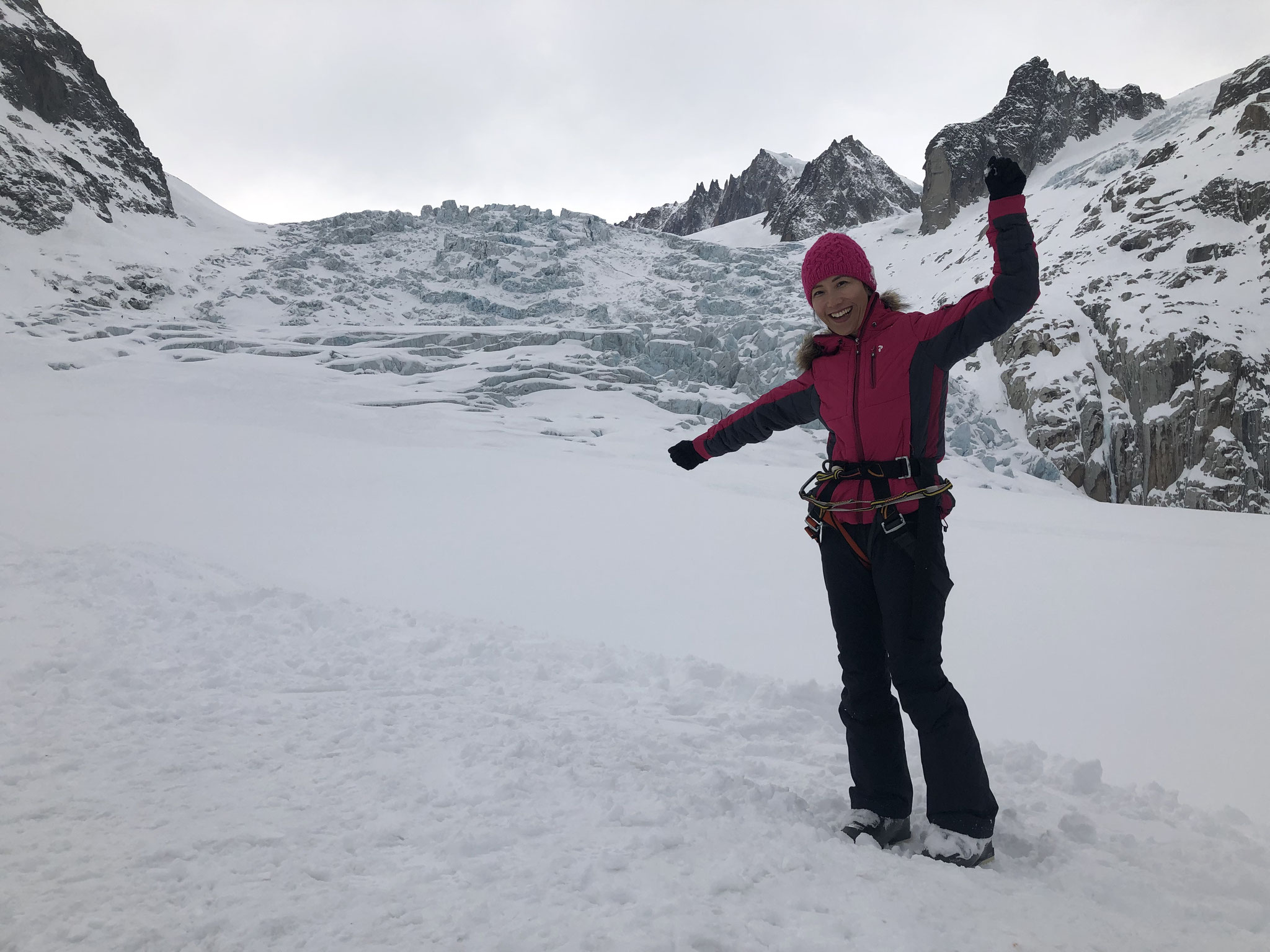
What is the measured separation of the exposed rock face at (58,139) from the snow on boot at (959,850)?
4400 centimetres

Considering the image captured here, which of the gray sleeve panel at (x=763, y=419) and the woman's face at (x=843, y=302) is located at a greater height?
the woman's face at (x=843, y=302)

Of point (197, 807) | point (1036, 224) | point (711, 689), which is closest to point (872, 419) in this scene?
point (711, 689)

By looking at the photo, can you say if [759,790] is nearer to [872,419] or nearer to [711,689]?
[711,689]

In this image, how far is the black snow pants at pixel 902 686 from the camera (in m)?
2.18

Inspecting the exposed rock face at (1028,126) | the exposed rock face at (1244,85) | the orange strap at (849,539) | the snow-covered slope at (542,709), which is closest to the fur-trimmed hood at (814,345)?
the orange strap at (849,539)

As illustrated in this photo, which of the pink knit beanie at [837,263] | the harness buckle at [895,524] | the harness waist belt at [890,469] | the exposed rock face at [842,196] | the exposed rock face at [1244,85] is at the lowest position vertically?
the harness buckle at [895,524]

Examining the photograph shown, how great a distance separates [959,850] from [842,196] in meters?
65.7

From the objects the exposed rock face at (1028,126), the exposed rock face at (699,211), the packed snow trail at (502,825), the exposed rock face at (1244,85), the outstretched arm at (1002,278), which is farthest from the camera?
the exposed rock face at (699,211)

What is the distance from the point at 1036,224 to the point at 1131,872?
128 ft

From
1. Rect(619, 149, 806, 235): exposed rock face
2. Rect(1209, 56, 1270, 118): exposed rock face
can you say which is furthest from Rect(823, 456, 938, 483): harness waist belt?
Rect(619, 149, 806, 235): exposed rock face

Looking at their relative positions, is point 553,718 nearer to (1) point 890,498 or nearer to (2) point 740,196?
(1) point 890,498

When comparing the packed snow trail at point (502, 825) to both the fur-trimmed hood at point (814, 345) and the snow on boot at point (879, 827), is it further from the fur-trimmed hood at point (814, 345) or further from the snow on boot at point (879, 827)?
the fur-trimmed hood at point (814, 345)

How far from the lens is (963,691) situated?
3.59 meters

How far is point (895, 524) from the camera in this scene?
2.21 m
